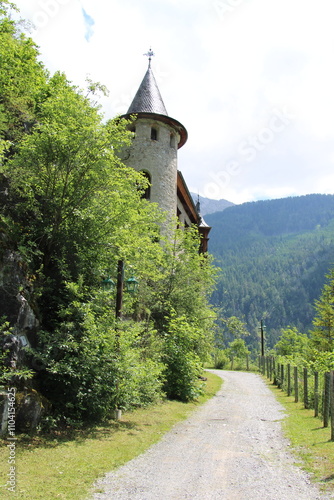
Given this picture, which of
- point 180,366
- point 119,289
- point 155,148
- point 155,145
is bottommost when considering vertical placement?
point 180,366

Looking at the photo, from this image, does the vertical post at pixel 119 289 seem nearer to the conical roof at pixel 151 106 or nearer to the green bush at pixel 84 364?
the green bush at pixel 84 364

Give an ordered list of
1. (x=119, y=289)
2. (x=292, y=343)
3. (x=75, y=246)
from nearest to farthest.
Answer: (x=119, y=289) < (x=75, y=246) < (x=292, y=343)

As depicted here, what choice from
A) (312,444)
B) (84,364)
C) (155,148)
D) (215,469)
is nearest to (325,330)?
A: (155,148)

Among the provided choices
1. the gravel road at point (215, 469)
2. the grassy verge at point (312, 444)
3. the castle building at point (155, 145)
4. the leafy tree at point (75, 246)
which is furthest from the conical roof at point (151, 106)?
the gravel road at point (215, 469)

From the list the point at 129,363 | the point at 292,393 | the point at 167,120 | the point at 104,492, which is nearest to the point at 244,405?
the point at 292,393

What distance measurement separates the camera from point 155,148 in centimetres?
2361

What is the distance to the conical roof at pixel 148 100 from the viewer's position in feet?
79.3

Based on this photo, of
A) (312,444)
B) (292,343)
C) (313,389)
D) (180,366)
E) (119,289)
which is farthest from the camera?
(292,343)

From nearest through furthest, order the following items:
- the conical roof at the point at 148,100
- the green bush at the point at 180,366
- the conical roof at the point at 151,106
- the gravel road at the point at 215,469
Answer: the gravel road at the point at 215,469 < the green bush at the point at 180,366 < the conical roof at the point at 151,106 < the conical roof at the point at 148,100

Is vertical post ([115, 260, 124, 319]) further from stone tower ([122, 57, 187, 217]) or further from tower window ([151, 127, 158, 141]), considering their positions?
tower window ([151, 127, 158, 141])

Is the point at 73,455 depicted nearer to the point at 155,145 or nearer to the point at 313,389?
the point at 313,389

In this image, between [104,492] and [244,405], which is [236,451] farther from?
[244,405]

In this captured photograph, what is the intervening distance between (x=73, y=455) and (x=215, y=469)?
2.66 metres

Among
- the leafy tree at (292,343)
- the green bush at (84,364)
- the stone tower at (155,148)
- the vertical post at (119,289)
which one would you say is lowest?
the leafy tree at (292,343)
